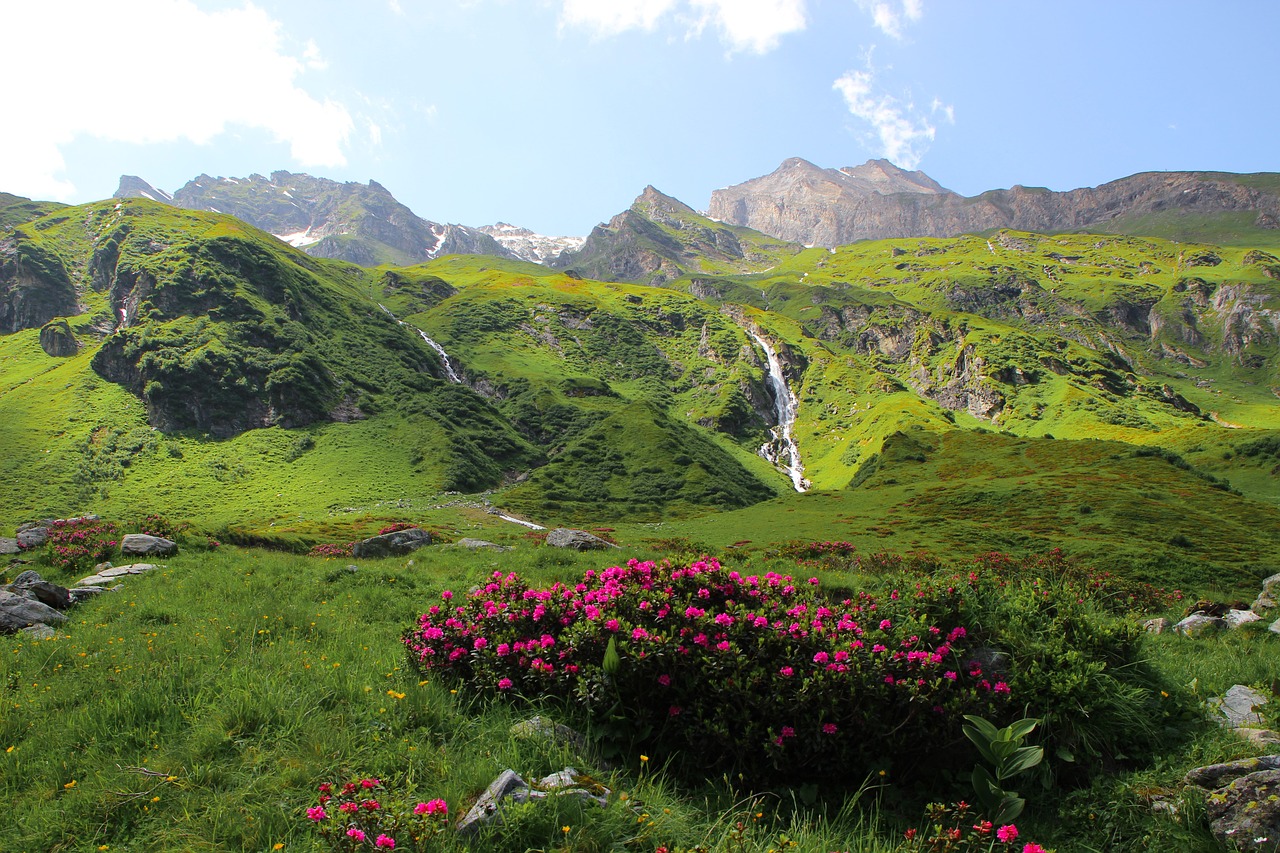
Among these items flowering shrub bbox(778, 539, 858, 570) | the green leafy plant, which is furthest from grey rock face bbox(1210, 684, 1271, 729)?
flowering shrub bbox(778, 539, 858, 570)

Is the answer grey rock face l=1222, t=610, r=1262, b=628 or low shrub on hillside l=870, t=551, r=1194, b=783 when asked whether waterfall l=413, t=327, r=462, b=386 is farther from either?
low shrub on hillside l=870, t=551, r=1194, b=783

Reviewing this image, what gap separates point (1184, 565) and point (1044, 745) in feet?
126

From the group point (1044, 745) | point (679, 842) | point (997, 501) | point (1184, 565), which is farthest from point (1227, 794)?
point (997, 501)

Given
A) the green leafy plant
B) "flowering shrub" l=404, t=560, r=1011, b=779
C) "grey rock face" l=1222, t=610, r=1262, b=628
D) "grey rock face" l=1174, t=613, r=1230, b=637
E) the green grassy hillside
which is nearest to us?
the green leafy plant

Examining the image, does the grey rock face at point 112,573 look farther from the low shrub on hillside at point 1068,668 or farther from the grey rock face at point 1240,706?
the grey rock face at point 1240,706

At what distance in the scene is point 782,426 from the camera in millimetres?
146875

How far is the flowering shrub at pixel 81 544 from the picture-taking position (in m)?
16.6

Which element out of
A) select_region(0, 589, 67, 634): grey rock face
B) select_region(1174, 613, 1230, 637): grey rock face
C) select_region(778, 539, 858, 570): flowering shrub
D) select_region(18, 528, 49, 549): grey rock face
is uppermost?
select_region(1174, 613, 1230, 637): grey rock face

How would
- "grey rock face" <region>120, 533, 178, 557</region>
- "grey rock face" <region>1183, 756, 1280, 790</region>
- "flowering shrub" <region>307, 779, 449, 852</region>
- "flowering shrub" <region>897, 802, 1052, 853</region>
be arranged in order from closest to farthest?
"flowering shrub" <region>307, 779, 449, 852</region>
"flowering shrub" <region>897, 802, 1052, 853</region>
"grey rock face" <region>1183, 756, 1280, 790</region>
"grey rock face" <region>120, 533, 178, 557</region>

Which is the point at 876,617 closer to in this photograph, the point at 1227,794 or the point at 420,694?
the point at 1227,794

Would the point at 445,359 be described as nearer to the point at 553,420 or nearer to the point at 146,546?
the point at 553,420

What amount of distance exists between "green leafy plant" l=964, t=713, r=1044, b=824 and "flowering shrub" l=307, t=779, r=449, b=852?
4.77 metres

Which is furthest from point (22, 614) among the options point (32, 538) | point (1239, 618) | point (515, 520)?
point (515, 520)

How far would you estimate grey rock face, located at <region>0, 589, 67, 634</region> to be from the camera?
10047 millimetres
